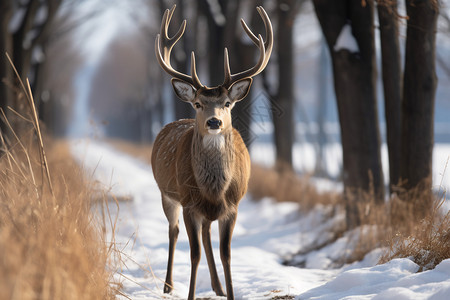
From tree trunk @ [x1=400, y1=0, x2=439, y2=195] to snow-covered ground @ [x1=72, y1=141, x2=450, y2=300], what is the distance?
123cm

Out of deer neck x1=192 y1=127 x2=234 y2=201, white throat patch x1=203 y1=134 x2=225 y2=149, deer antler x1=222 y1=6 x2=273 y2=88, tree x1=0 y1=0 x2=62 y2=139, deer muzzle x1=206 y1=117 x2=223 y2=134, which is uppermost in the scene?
tree x1=0 y1=0 x2=62 y2=139

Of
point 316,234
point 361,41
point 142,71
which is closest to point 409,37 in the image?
point 361,41

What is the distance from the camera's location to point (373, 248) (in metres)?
6.00

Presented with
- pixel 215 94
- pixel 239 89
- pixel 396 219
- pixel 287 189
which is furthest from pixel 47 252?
pixel 287 189

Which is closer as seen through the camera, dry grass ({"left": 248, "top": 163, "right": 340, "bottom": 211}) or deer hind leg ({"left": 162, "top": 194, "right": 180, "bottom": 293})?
deer hind leg ({"left": 162, "top": 194, "right": 180, "bottom": 293})

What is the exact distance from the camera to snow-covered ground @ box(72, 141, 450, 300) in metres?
3.87

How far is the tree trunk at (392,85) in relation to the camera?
22.9ft

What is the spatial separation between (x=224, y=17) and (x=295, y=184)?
14.8ft

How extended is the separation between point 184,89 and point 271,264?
2.54 m

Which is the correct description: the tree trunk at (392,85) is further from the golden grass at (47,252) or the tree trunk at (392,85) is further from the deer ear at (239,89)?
the golden grass at (47,252)

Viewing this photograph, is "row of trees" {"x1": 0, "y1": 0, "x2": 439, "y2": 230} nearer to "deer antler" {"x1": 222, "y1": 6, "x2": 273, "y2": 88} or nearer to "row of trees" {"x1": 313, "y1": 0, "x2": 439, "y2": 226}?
"row of trees" {"x1": 313, "y1": 0, "x2": 439, "y2": 226}

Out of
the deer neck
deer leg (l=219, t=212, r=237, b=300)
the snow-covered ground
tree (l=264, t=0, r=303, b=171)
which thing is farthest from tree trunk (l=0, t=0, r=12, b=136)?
deer leg (l=219, t=212, r=237, b=300)

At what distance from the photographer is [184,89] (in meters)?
4.73

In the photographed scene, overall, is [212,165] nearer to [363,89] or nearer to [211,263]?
[211,263]
